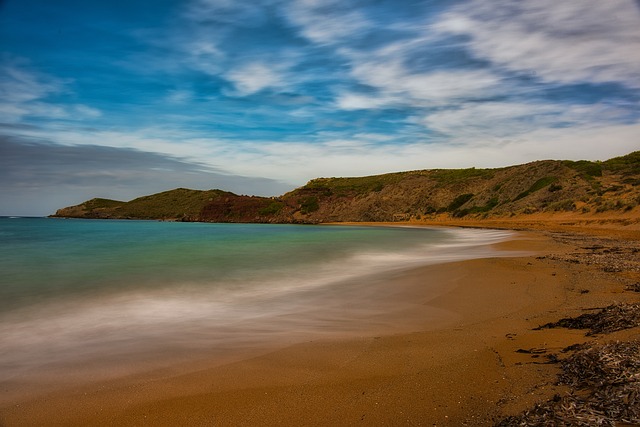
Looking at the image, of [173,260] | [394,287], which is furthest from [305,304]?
[173,260]

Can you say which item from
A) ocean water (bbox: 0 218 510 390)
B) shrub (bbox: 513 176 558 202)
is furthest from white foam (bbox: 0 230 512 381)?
shrub (bbox: 513 176 558 202)

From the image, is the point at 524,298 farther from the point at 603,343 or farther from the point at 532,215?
the point at 532,215

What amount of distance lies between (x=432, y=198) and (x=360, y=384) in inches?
2338

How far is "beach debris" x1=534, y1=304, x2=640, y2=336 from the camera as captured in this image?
4.59 m

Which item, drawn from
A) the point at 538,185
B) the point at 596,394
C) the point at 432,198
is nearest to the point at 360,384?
the point at 596,394

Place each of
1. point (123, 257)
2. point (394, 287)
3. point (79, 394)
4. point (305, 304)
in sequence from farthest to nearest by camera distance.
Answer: point (123, 257)
point (394, 287)
point (305, 304)
point (79, 394)

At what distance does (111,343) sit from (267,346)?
244 cm

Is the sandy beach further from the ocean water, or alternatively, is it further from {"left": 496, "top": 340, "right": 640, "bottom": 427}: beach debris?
the ocean water

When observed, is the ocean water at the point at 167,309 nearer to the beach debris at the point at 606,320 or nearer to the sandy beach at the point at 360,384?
the sandy beach at the point at 360,384

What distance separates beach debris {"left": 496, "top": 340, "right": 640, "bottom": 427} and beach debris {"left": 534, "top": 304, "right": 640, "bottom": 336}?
1106 mm

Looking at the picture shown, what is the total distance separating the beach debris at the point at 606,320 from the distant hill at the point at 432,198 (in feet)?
82.4

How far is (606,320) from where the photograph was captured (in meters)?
4.89

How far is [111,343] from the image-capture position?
18.3 feet

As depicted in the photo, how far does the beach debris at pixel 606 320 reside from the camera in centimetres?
459
